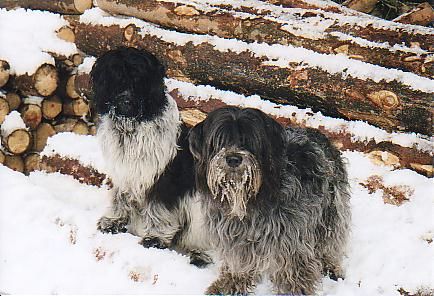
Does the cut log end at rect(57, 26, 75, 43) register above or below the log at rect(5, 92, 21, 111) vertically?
above

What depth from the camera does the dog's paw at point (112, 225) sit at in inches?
177

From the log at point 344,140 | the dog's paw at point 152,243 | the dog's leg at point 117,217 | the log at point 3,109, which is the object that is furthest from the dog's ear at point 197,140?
the log at point 3,109

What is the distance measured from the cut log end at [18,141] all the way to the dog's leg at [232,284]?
3528 mm

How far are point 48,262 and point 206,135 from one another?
1.69m

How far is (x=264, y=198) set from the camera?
3305mm

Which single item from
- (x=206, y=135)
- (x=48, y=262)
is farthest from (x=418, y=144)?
(x=48, y=262)

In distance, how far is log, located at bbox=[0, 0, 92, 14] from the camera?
25.2ft

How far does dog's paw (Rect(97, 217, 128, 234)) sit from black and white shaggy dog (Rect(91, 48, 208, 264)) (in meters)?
0.01

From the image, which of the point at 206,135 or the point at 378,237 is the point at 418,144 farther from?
the point at 206,135

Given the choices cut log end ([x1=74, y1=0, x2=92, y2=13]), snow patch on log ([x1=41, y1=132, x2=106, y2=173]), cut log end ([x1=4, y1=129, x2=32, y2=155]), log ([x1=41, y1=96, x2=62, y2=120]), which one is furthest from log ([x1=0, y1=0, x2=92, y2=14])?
snow patch on log ([x1=41, y1=132, x2=106, y2=173])

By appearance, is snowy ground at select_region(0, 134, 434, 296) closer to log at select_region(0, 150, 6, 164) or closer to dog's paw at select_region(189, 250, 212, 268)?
dog's paw at select_region(189, 250, 212, 268)

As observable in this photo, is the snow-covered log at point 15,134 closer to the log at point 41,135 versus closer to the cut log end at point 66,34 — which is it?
the log at point 41,135

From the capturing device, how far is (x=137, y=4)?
6734 millimetres

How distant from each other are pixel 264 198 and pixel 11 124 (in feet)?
→ 13.0
